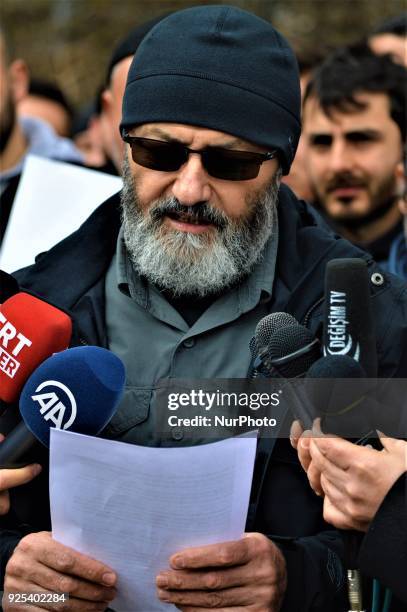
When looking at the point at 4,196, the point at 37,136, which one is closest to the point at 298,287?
the point at 4,196

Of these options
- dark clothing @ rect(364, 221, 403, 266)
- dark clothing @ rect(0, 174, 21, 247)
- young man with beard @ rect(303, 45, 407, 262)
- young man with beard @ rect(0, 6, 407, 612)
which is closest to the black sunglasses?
young man with beard @ rect(0, 6, 407, 612)

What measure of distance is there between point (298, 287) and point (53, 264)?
0.62m

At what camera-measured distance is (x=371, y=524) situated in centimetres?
234

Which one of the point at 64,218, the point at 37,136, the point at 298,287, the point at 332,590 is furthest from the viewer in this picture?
the point at 37,136

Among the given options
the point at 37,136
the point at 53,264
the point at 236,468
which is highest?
the point at 53,264

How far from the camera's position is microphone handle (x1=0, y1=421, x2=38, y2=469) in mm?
2461

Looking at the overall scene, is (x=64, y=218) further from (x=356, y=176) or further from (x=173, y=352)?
(x=356, y=176)

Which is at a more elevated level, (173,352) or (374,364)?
(374,364)

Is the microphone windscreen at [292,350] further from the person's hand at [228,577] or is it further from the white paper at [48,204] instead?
the white paper at [48,204]

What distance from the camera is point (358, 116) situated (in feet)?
16.0

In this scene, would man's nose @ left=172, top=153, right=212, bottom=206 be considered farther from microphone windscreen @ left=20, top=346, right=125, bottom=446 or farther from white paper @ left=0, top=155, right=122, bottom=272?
white paper @ left=0, top=155, right=122, bottom=272

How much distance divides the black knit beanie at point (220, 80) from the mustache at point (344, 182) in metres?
1.82

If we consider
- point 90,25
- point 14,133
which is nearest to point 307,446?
point 14,133

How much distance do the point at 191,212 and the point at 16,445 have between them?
767 mm
